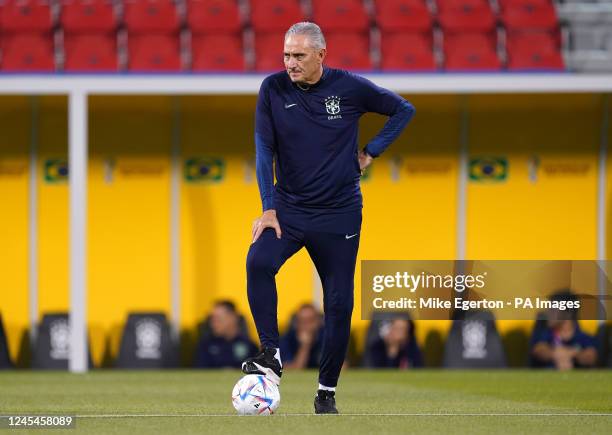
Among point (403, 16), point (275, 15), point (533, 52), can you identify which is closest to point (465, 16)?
point (403, 16)

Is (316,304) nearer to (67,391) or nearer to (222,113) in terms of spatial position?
(222,113)

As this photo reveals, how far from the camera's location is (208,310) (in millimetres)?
12953

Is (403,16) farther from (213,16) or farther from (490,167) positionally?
(213,16)

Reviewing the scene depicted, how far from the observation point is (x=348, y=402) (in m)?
7.31

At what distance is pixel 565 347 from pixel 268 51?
4.04m

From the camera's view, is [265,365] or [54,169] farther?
[54,169]

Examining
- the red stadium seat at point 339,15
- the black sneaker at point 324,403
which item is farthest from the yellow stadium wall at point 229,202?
the black sneaker at point 324,403

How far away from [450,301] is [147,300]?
21.9 ft

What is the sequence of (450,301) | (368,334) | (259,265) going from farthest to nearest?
(368,334) < (450,301) < (259,265)

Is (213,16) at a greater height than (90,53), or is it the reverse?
(213,16)

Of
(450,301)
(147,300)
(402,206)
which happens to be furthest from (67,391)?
(402,206)

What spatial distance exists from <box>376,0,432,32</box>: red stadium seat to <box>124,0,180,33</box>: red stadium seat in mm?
2118

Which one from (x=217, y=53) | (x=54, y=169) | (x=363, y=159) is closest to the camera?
(x=363, y=159)

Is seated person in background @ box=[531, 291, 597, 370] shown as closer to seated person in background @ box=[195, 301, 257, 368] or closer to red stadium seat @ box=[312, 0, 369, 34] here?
seated person in background @ box=[195, 301, 257, 368]
